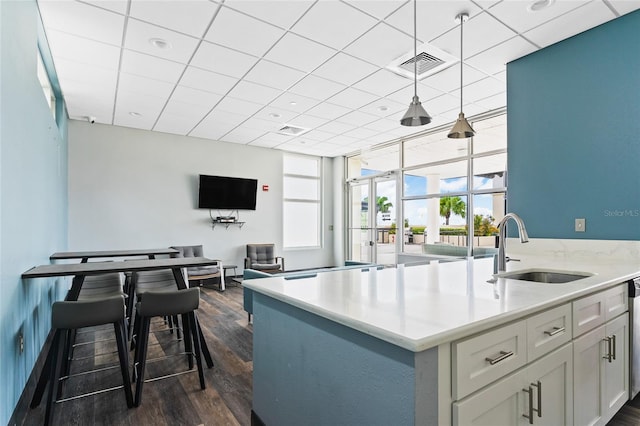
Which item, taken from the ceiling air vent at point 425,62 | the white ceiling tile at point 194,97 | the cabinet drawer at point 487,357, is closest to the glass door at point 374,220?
the ceiling air vent at point 425,62

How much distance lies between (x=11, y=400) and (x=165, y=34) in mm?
2949

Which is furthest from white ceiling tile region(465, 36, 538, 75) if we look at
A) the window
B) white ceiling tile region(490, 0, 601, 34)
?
the window

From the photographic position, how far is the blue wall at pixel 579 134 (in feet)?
9.01

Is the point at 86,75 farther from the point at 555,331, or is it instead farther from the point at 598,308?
the point at 598,308

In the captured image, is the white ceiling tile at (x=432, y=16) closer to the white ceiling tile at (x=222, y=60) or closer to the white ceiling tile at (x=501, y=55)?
the white ceiling tile at (x=501, y=55)

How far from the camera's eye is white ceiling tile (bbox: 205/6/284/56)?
281 cm

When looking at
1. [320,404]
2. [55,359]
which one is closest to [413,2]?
[320,404]

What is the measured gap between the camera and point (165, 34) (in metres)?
3.02

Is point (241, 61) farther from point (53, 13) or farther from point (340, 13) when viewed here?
point (53, 13)

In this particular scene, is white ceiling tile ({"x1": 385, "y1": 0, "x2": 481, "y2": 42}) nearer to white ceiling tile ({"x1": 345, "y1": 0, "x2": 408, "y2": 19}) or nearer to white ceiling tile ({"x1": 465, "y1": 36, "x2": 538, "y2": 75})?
white ceiling tile ({"x1": 345, "y1": 0, "x2": 408, "y2": 19})

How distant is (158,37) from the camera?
3064mm

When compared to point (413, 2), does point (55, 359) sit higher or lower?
Result: lower

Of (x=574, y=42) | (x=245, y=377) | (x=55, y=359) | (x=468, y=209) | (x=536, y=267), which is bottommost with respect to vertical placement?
(x=245, y=377)

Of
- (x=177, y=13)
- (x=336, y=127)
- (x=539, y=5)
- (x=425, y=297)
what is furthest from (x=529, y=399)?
(x=336, y=127)
